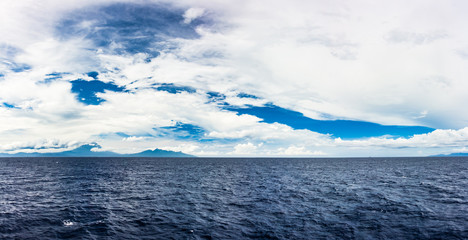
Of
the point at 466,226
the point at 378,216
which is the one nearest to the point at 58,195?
the point at 378,216

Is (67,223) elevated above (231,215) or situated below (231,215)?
above

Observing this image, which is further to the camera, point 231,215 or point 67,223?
point 231,215

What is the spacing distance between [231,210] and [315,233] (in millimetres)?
14055

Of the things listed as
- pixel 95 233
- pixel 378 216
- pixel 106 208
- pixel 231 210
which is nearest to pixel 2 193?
pixel 106 208

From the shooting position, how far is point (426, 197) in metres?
48.0

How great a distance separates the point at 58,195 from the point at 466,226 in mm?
65594

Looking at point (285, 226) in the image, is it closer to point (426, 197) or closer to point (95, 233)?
point (95, 233)

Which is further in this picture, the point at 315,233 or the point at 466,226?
the point at 466,226

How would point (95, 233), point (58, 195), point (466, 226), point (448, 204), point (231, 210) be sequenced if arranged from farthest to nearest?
point (58, 195) → point (448, 204) → point (231, 210) → point (466, 226) → point (95, 233)

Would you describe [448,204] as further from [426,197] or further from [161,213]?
[161,213]

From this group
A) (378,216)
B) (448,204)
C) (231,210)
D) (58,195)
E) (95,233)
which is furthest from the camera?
(58,195)

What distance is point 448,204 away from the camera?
41.6 metres

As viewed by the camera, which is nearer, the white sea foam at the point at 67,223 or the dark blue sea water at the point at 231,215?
the dark blue sea water at the point at 231,215

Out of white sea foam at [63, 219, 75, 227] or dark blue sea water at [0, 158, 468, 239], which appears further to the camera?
white sea foam at [63, 219, 75, 227]
